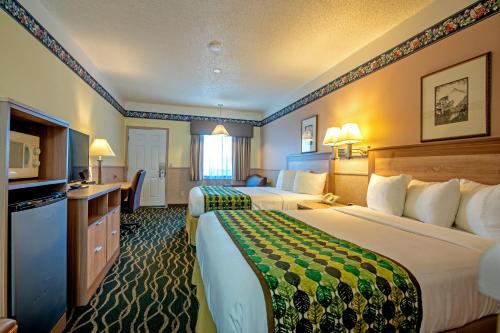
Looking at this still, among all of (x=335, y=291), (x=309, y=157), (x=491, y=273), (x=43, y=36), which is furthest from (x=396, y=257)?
(x=43, y=36)

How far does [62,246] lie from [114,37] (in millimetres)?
2440

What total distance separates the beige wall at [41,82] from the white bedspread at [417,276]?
2.05 metres

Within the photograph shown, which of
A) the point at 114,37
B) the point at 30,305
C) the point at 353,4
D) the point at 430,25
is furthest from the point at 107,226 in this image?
the point at 430,25

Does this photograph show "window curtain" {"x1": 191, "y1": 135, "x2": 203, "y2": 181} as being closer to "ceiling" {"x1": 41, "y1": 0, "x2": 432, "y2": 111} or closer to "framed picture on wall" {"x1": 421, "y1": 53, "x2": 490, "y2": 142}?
"ceiling" {"x1": 41, "y1": 0, "x2": 432, "y2": 111}

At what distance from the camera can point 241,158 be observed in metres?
6.32

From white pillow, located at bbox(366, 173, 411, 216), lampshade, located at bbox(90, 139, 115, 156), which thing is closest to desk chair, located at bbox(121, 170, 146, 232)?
lampshade, located at bbox(90, 139, 115, 156)

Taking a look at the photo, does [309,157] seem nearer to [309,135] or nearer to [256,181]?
[309,135]

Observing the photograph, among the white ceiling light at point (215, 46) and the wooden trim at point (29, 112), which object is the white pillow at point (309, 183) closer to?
the white ceiling light at point (215, 46)

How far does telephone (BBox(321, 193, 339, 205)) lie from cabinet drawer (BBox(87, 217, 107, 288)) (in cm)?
262

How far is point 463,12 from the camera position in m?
1.86

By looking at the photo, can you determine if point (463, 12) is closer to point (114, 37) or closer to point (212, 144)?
point (114, 37)

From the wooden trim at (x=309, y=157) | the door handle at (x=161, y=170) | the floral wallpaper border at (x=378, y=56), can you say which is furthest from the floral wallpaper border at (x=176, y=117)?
the wooden trim at (x=309, y=157)

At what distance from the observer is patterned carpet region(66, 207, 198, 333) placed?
5.32ft

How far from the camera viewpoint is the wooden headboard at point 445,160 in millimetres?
1650
